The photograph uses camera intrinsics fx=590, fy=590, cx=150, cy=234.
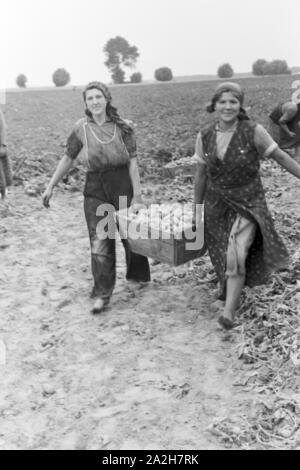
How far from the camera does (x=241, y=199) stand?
12.7 ft

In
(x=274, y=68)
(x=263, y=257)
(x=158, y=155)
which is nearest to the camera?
(x=263, y=257)

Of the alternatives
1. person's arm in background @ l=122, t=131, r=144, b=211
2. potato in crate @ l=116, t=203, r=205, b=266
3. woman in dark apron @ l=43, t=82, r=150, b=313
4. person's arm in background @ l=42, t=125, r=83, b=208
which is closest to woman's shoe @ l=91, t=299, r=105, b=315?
woman in dark apron @ l=43, t=82, r=150, b=313

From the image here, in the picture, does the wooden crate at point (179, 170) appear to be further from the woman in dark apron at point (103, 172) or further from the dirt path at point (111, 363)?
the woman in dark apron at point (103, 172)

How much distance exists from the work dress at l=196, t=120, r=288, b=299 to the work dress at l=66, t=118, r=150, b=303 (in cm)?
66

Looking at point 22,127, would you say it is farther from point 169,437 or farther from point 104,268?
point 169,437

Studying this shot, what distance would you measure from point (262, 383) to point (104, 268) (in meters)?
1.63

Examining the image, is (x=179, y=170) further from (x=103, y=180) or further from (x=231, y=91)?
(x=231, y=91)

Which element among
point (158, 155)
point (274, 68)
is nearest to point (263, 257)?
point (158, 155)

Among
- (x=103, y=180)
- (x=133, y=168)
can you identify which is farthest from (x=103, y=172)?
(x=133, y=168)

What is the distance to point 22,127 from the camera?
46.7ft

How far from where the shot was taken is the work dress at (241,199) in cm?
377

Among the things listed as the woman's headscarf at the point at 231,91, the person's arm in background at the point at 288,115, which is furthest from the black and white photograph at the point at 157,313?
the person's arm in background at the point at 288,115

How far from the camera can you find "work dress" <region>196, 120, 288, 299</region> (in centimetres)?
377
